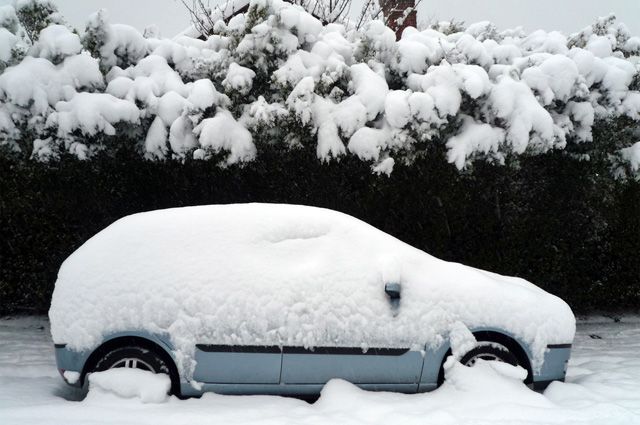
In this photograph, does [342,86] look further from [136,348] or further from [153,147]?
[136,348]

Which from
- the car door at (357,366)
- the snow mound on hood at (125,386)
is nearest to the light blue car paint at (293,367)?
the car door at (357,366)

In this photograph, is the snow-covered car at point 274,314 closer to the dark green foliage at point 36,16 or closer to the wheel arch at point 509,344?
the wheel arch at point 509,344

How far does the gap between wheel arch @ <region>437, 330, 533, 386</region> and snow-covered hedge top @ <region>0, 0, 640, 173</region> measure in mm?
2672

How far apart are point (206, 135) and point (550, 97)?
14.4 feet

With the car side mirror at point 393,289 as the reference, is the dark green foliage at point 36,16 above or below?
above

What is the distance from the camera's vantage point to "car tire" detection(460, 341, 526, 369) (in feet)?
11.6

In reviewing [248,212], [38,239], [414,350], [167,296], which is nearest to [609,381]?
[414,350]

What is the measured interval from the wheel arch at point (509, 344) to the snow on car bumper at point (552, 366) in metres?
0.08

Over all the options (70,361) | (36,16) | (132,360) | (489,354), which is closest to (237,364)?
(132,360)

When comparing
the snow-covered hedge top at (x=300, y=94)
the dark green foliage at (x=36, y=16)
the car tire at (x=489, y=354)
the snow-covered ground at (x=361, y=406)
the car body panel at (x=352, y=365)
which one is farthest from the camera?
the dark green foliage at (x=36, y=16)

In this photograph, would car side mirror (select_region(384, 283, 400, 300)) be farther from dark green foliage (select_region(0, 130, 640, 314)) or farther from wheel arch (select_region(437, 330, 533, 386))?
dark green foliage (select_region(0, 130, 640, 314))

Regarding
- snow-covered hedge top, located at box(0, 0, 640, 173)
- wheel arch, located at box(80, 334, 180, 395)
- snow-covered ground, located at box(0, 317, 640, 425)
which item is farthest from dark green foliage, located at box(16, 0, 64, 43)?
wheel arch, located at box(80, 334, 180, 395)

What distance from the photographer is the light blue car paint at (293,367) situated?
3.31 metres

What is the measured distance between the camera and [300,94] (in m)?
6.03
